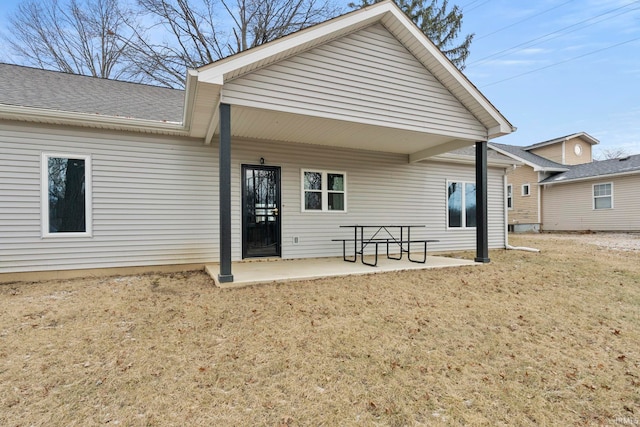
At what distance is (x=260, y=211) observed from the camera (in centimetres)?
664

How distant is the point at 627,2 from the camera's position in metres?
13.8

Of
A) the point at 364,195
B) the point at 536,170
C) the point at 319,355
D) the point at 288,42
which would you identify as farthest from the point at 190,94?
the point at 536,170

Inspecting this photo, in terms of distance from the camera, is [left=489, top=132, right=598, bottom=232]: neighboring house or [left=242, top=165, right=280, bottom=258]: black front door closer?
[left=242, top=165, right=280, bottom=258]: black front door

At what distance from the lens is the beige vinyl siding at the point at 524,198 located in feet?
54.0

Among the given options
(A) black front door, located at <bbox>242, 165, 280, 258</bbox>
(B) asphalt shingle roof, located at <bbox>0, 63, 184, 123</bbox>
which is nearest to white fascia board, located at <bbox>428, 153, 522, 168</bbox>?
(A) black front door, located at <bbox>242, 165, 280, 258</bbox>

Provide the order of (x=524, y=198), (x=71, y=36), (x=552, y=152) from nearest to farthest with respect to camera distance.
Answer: (x=71, y=36) < (x=524, y=198) < (x=552, y=152)

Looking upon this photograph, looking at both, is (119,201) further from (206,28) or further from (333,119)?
(206,28)

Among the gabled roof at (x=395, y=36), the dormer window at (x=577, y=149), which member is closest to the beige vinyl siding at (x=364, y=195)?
the gabled roof at (x=395, y=36)

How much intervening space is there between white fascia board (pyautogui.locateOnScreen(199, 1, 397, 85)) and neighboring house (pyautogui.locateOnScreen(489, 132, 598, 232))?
44.5 feet

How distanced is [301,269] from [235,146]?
9.29ft

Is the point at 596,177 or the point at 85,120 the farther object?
the point at 596,177

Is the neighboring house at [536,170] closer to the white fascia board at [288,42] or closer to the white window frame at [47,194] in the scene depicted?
the white fascia board at [288,42]

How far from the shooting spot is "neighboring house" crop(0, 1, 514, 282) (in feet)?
15.6

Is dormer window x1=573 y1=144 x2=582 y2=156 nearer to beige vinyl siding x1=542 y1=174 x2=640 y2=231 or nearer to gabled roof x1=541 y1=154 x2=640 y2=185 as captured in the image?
gabled roof x1=541 y1=154 x2=640 y2=185
